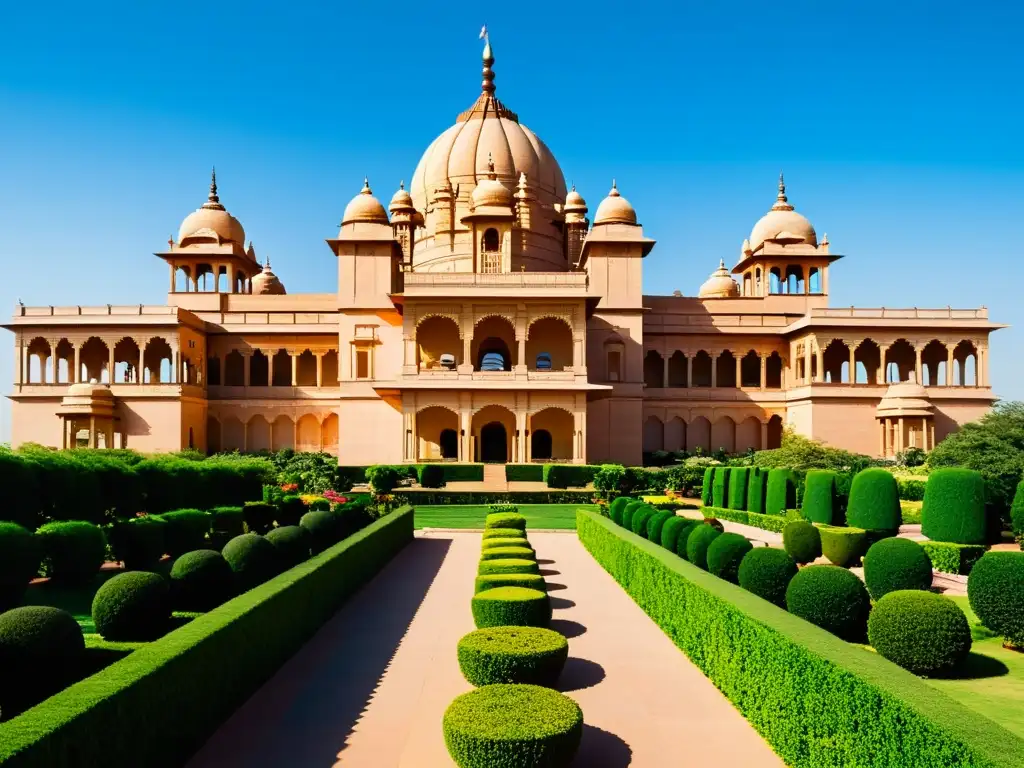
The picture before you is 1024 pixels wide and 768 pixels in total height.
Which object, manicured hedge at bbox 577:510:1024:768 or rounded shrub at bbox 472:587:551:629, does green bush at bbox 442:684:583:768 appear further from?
rounded shrub at bbox 472:587:551:629

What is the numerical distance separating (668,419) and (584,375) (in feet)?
34.5

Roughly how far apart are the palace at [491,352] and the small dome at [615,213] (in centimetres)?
10

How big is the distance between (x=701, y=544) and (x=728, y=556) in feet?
3.82

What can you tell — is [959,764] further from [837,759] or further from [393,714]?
[393,714]

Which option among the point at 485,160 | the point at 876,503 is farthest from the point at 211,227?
the point at 876,503

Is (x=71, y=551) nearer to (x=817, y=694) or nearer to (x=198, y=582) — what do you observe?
(x=198, y=582)

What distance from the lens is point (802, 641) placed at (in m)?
6.87

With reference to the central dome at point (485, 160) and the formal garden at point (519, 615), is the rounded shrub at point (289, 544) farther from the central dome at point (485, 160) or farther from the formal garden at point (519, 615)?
the central dome at point (485, 160)

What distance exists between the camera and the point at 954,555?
52.0 feet

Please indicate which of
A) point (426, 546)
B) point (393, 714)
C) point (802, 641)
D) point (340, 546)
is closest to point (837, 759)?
point (802, 641)

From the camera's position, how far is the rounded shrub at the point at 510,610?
1011 centimetres

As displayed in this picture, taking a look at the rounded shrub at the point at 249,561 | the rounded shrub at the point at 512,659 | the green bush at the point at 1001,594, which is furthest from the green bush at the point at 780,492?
the rounded shrub at the point at 512,659

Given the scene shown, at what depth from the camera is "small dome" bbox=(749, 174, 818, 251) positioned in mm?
49875

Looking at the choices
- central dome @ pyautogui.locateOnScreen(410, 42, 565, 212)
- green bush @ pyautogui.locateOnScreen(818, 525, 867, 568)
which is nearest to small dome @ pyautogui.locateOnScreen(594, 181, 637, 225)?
central dome @ pyautogui.locateOnScreen(410, 42, 565, 212)
